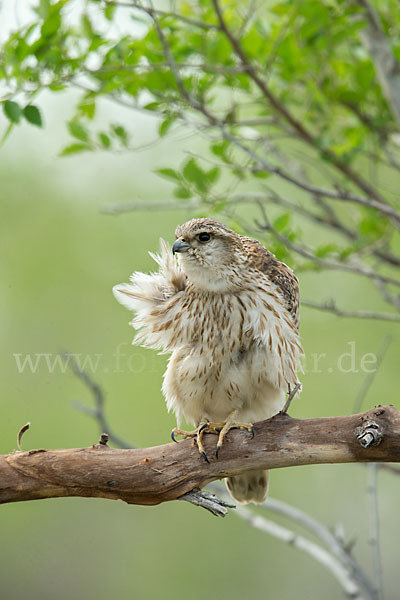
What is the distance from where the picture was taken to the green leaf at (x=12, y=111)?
10.2 feet

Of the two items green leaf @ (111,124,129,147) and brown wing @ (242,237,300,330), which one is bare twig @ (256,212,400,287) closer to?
brown wing @ (242,237,300,330)

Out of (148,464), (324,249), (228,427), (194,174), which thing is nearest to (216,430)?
(228,427)

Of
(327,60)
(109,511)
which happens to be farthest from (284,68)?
(109,511)

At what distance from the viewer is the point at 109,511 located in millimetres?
8883

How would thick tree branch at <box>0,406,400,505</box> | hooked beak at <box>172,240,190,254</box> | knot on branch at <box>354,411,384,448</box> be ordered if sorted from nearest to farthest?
knot on branch at <box>354,411,384,448</box>, thick tree branch at <box>0,406,400,505</box>, hooked beak at <box>172,240,190,254</box>

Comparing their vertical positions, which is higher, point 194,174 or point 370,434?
point 194,174

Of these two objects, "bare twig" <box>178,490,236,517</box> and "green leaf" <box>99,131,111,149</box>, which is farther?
"green leaf" <box>99,131,111,149</box>

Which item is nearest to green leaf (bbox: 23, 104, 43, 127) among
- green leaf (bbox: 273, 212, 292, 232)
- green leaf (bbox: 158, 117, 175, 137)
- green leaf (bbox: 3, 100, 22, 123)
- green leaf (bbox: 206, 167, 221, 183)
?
green leaf (bbox: 3, 100, 22, 123)

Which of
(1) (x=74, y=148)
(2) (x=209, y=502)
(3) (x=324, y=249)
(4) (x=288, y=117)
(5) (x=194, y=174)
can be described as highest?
Result: (4) (x=288, y=117)

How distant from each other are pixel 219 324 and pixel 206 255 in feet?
1.17

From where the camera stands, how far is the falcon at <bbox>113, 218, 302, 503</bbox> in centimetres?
353

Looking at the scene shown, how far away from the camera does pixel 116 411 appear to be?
771 centimetres

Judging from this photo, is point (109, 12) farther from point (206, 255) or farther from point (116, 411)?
point (116, 411)

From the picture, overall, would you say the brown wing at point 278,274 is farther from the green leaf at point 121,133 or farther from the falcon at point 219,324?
the green leaf at point 121,133
